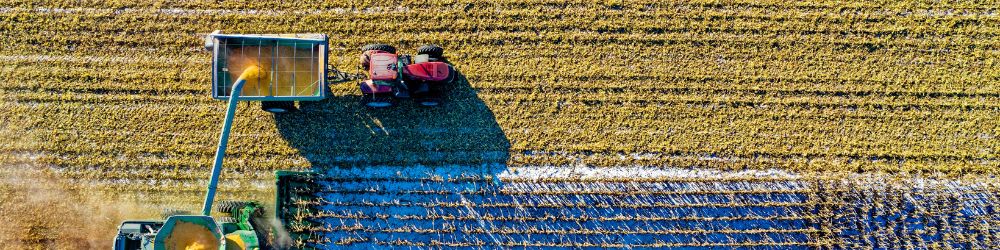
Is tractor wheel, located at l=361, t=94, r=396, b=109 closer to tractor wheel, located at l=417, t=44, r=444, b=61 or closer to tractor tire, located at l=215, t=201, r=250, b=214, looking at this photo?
tractor wheel, located at l=417, t=44, r=444, b=61

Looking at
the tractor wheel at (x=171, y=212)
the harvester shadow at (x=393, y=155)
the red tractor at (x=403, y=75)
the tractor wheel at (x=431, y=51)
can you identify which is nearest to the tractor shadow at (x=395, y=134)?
the harvester shadow at (x=393, y=155)

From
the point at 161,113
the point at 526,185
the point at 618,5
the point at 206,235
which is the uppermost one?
the point at 618,5

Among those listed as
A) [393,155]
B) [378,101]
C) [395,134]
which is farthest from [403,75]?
[393,155]

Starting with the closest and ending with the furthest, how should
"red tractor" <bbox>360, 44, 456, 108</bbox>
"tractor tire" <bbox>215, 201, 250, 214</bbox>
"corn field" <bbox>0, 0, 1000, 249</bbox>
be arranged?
"red tractor" <bbox>360, 44, 456, 108</bbox>, "tractor tire" <bbox>215, 201, 250, 214</bbox>, "corn field" <bbox>0, 0, 1000, 249</bbox>

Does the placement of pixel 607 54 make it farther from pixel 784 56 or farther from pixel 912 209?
pixel 912 209

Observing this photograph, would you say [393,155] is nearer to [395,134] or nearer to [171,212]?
[395,134]

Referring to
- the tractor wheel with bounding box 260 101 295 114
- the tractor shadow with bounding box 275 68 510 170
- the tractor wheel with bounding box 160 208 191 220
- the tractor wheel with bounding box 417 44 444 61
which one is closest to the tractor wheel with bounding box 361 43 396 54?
the tractor wheel with bounding box 417 44 444 61

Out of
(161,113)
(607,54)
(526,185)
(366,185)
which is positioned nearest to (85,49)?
(161,113)
